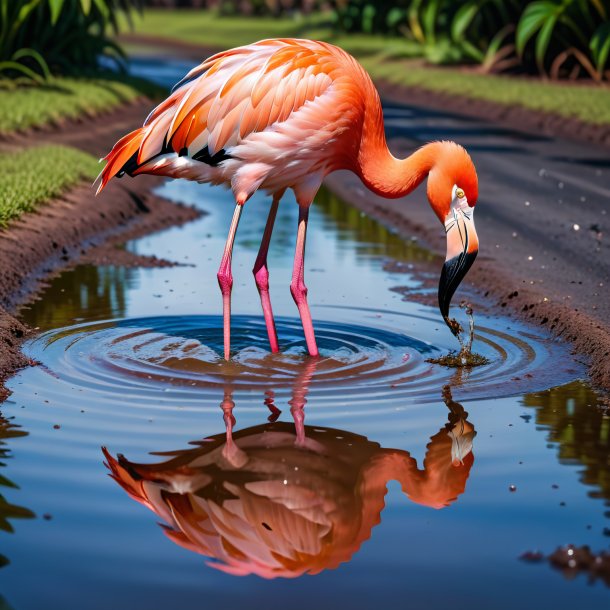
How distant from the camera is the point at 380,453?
4859mm

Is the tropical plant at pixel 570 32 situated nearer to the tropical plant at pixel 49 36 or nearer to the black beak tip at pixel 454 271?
the tropical plant at pixel 49 36

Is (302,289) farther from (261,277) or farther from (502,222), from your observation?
(502,222)

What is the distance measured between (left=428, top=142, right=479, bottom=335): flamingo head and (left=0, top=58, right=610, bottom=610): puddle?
1.58 feet

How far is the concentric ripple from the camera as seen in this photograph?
5703 mm

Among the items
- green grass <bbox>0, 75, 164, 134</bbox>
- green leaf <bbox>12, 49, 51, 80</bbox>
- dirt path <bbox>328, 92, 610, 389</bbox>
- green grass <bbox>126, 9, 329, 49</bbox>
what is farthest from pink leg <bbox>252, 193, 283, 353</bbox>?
green grass <bbox>126, 9, 329, 49</bbox>

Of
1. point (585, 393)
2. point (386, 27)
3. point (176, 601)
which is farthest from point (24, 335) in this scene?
point (386, 27)

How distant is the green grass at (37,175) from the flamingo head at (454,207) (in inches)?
141

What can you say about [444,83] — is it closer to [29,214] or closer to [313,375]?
[29,214]

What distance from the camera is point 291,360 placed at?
6.23m

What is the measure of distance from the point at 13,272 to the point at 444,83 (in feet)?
45.9

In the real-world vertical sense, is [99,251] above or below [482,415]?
below

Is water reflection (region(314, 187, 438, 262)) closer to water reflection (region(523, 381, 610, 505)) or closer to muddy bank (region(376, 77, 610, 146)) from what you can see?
water reflection (region(523, 381, 610, 505))

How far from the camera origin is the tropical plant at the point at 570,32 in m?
18.3

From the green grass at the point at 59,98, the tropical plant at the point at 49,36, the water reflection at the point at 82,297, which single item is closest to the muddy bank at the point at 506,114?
the green grass at the point at 59,98
